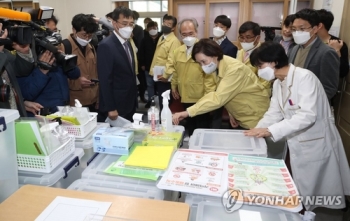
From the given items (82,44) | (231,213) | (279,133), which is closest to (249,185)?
(231,213)

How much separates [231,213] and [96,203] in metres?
0.42

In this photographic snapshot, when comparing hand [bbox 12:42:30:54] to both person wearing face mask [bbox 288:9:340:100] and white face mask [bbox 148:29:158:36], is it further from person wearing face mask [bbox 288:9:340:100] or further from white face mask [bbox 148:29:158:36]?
white face mask [bbox 148:29:158:36]

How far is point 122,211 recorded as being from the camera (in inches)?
31.0

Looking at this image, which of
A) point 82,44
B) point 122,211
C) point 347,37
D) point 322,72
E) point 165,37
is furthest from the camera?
point 165,37

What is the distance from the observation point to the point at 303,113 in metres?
1.42

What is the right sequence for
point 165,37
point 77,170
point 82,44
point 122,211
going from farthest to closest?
point 165,37, point 82,44, point 77,170, point 122,211

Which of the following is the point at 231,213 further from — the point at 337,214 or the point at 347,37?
the point at 347,37

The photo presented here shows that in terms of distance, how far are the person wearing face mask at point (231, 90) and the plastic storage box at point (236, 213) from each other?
2.84 feet

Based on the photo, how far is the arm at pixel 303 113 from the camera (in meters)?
1.41

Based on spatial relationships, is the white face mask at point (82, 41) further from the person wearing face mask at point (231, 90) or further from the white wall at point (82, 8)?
the white wall at point (82, 8)

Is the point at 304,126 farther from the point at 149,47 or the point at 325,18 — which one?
the point at 149,47

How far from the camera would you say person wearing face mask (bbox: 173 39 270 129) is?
5.74 feet

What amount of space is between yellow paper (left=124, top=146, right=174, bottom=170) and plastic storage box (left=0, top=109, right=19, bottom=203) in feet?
1.32
